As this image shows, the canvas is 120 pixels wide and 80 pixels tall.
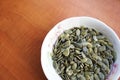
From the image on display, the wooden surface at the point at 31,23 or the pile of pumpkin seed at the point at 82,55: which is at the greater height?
the wooden surface at the point at 31,23

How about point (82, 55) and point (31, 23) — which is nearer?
point (82, 55)

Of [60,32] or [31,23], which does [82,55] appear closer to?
[60,32]

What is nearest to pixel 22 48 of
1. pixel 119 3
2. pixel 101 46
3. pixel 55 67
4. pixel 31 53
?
pixel 31 53

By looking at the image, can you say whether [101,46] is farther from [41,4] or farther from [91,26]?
[41,4]

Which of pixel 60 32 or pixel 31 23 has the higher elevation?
pixel 31 23

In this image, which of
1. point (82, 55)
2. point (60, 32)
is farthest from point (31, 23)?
point (82, 55)
